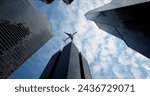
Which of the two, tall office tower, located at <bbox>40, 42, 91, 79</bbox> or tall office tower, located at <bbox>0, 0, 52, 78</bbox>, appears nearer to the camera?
tall office tower, located at <bbox>40, 42, 91, 79</bbox>

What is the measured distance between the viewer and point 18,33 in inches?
4791

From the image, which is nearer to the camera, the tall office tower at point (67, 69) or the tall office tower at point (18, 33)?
the tall office tower at point (67, 69)

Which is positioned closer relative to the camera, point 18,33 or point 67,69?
point 67,69

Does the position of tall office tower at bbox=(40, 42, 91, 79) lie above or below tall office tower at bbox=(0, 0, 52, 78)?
below

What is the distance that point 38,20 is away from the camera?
522 feet

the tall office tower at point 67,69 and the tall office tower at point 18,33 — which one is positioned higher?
the tall office tower at point 18,33

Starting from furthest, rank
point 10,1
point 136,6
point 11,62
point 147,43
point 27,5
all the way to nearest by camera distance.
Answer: point 27,5
point 10,1
point 11,62
point 147,43
point 136,6

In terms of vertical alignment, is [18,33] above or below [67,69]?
above

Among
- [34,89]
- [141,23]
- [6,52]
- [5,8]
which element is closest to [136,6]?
[141,23]

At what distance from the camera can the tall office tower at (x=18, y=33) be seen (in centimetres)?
10388

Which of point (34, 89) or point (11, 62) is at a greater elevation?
point (34, 89)

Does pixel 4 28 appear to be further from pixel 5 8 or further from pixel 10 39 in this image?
pixel 5 8

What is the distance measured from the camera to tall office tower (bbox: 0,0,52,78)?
104m

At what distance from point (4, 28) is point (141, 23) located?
10186cm
